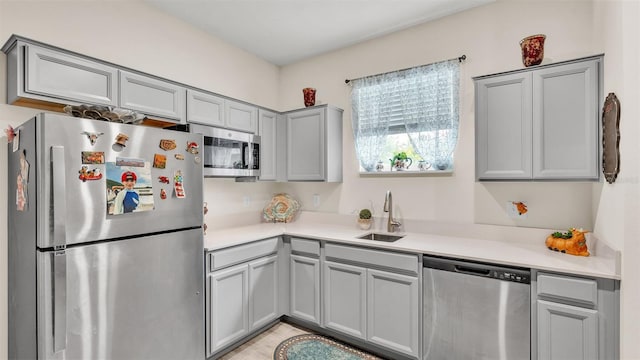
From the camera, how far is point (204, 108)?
8.69ft

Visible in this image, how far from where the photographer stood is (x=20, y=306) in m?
1.69

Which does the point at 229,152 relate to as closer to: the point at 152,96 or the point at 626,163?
the point at 152,96

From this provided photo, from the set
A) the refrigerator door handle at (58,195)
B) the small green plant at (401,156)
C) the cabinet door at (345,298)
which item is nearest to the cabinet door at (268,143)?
the cabinet door at (345,298)

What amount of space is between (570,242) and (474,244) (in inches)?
22.5

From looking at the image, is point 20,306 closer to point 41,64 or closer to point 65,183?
point 65,183

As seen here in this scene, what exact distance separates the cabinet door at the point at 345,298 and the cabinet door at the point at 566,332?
1.14m

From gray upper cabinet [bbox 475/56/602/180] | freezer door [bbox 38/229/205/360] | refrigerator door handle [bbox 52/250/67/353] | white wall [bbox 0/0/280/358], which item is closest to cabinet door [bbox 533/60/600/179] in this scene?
gray upper cabinet [bbox 475/56/602/180]

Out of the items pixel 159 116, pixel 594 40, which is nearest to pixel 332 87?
pixel 159 116

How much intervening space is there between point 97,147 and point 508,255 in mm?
2528

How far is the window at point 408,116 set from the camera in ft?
8.82

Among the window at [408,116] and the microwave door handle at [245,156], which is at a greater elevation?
the window at [408,116]

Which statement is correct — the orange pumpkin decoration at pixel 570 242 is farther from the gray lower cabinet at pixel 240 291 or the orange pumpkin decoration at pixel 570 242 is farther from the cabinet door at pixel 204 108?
the cabinet door at pixel 204 108

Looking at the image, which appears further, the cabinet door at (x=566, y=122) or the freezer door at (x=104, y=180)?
the cabinet door at (x=566, y=122)

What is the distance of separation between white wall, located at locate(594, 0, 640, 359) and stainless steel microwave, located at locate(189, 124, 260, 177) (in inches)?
103
